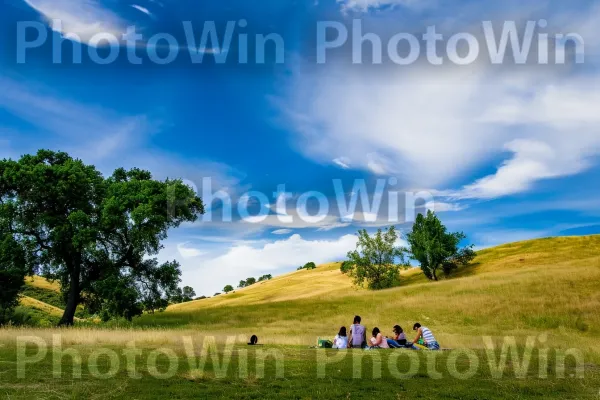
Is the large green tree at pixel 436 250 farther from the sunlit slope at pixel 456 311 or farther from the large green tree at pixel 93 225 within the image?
the large green tree at pixel 93 225

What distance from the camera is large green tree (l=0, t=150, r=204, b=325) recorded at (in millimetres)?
37375

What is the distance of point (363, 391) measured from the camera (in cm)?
1110

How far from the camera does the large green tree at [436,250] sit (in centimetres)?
7981

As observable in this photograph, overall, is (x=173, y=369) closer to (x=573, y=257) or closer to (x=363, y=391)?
(x=363, y=391)

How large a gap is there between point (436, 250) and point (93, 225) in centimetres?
5890

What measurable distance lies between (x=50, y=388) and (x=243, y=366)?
5.96 metres

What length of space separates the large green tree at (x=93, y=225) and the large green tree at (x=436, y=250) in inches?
1991

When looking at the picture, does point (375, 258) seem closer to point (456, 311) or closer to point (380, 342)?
point (456, 311)

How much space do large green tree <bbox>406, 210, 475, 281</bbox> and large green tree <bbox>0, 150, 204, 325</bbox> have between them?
5058cm

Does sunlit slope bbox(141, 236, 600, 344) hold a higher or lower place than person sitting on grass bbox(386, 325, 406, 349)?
lower

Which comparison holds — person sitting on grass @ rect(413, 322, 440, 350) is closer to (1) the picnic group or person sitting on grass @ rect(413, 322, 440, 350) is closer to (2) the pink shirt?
(1) the picnic group

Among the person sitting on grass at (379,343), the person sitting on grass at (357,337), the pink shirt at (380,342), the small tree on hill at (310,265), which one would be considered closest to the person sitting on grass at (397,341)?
the person sitting on grass at (379,343)

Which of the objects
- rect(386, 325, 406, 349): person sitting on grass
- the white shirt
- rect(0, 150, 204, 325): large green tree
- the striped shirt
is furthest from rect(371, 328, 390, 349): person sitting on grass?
rect(0, 150, 204, 325): large green tree

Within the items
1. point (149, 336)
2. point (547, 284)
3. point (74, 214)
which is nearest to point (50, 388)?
point (149, 336)
